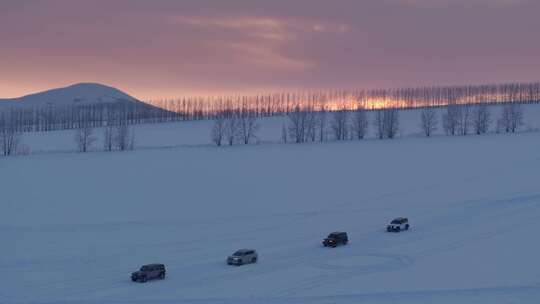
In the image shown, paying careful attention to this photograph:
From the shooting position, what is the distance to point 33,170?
172ft

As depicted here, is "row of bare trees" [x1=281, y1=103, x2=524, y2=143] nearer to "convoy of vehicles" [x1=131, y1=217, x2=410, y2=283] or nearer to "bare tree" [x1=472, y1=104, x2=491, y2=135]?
"bare tree" [x1=472, y1=104, x2=491, y2=135]

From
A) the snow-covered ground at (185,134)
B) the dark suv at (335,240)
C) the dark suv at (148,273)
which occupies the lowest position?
the dark suv at (148,273)

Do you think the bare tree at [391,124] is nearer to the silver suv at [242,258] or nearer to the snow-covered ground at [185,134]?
the snow-covered ground at [185,134]

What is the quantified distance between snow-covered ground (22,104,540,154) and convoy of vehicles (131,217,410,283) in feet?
174

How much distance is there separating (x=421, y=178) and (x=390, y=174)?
2.89 metres

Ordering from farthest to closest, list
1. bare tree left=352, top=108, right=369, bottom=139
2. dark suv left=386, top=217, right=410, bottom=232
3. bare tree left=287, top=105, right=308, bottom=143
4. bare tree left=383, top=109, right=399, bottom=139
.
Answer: bare tree left=352, top=108, right=369, bottom=139, bare tree left=287, top=105, right=308, bottom=143, bare tree left=383, top=109, right=399, bottom=139, dark suv left=386, top=217, right=410, bottom=232

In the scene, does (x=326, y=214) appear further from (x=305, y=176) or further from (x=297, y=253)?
(x=305, y=176)

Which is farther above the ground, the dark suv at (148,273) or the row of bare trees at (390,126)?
the row of bare trees at (390,126)

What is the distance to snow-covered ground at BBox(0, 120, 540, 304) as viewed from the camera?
20453 mm

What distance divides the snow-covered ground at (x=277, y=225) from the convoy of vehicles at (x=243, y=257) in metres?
0.46

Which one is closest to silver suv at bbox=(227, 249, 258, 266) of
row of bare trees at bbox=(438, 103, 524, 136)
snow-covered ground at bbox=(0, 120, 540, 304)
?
snow-covered ground at bbox=(0, 120, 540, 304)

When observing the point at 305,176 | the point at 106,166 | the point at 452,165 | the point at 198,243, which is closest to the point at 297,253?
the point at 198,243

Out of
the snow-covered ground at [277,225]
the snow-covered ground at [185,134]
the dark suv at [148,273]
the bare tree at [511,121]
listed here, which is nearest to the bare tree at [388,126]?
the snow-covered ground at [185,134]

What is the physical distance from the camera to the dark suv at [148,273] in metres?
22.1
